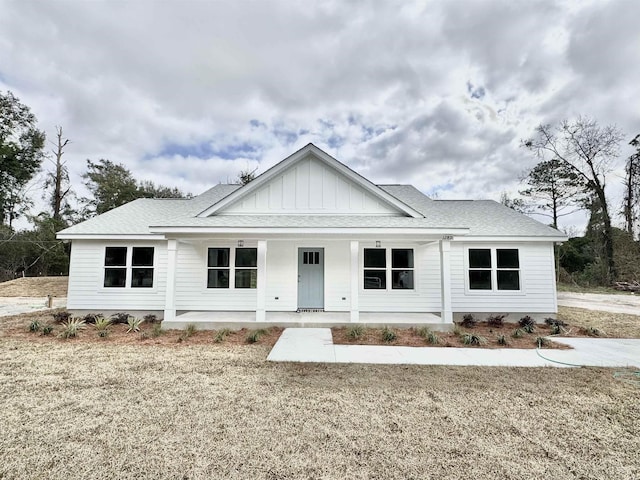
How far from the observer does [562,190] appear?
23.5m

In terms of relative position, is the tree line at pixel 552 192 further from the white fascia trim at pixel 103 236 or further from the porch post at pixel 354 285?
the porch post at pixel 354 285

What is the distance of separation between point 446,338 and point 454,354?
1.38m

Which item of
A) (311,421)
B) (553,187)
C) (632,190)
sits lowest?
(311,421)

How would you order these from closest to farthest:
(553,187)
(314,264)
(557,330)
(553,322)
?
(557,330) < (553,322) < (314,264) < (553,187)

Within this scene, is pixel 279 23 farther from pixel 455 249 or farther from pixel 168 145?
pixel 168 145

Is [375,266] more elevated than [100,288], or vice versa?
[375,266]

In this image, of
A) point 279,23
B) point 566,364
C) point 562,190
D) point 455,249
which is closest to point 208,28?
point 279,23

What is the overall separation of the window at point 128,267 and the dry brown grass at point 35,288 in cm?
938

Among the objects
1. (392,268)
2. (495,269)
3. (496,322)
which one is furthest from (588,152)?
(392,268)

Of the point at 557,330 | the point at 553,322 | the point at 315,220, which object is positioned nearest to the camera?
the point at 557,330

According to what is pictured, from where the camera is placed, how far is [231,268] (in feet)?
32.5

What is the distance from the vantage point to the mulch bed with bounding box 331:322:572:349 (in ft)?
23.4

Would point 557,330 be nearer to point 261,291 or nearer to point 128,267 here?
point 261,291

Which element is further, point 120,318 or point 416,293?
point 416,293
